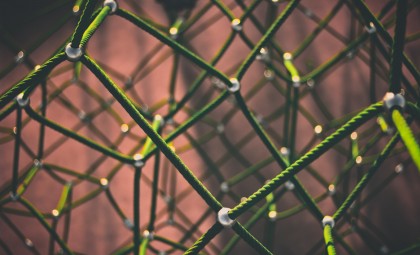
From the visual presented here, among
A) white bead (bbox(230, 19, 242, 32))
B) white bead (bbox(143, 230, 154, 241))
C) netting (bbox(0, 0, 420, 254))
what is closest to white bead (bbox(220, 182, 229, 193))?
netting (bbox(0, 0, 420, 254))

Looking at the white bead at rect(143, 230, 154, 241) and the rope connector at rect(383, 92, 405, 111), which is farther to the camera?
the white bead at rect(143, 230, 154, 241)

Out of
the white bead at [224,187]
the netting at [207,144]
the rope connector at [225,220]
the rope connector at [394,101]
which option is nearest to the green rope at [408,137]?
the rope connector at [394,101]

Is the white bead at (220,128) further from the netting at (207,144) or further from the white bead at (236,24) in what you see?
the white bead at (236,24)

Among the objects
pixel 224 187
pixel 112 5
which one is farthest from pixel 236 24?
pixel 224 187

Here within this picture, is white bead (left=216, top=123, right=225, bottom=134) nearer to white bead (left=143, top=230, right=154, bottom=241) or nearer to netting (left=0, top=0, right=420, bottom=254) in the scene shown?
netting (left=0, top=0, right=420, bottom=254)

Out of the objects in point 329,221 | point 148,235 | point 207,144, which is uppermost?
point 207,144

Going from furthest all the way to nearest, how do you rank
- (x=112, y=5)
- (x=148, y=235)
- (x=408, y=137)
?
(x=148, y=235) → (x=112, y=5) → (x=408, y=137)

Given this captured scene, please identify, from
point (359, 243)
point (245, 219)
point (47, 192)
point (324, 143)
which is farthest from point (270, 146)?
point (47, 192)

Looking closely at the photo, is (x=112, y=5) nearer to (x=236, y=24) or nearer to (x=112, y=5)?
(x=112, y=5)

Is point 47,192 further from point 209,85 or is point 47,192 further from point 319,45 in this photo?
point 319,45

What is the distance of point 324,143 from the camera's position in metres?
0.27

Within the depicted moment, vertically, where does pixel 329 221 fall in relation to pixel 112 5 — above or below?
below

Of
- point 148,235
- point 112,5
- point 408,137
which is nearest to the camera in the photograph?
point 408,137

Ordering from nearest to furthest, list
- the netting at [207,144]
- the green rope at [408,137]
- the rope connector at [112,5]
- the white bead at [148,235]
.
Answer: the green rope at [408,137] < the rope connector at [112,5] < the white bead at [148,235] < the netting at [207,144]
